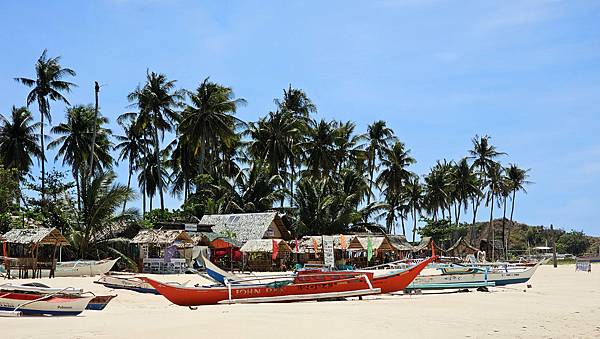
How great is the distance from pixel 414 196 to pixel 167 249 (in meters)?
39.0

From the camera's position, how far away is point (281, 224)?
40.9m

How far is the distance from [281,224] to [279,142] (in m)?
11.1

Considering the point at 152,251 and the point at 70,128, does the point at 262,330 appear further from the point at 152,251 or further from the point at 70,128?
the point at 70,128

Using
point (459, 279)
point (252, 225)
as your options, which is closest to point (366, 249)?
point (252, 225)

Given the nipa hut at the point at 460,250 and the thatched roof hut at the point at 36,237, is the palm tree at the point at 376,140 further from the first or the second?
the thatched roof hut at the point at 36,237

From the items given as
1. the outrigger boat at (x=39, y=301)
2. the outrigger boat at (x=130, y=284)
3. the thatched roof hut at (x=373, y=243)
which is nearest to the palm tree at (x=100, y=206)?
the outrigger boat at (x=130, y=284)

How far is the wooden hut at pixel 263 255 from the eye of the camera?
115ft

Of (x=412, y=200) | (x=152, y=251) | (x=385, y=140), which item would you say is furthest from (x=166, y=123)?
(x=412, y=200)

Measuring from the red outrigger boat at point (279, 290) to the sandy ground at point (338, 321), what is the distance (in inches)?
15.7

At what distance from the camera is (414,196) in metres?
65.8

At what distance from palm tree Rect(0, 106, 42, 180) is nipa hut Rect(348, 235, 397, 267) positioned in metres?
25.5

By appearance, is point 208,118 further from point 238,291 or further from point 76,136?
point 238,291

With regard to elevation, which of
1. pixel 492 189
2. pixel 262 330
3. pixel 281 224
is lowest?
pixel 262 330

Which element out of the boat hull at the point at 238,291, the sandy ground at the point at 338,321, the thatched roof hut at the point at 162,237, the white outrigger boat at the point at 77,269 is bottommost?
the sandy ground at the point at 338,321
